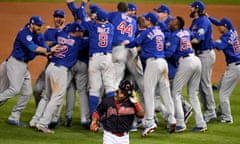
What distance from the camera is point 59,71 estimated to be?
1222 cm

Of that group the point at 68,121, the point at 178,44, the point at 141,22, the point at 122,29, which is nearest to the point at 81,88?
the point at 68,121

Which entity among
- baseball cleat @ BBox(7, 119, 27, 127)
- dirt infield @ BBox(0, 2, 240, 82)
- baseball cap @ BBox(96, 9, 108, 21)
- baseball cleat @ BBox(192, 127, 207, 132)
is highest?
dirt infield @ BBox(0, 2, 240, 82)

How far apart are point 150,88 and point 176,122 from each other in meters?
0.85

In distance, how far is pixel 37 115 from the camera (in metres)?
12.4

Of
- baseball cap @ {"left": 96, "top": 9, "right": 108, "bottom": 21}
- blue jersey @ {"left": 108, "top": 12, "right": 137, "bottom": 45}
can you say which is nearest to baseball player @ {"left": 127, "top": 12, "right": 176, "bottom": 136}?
blue jersey @ {"left": 108, "top": 12, "right": 137, "bottom": 45}

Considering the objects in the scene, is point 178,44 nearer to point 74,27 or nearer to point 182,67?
point 182,67

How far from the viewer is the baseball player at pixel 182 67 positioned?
1246 cm

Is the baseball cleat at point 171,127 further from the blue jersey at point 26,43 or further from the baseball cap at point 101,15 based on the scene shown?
the blue jersey at point 26,43

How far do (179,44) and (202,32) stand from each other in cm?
69

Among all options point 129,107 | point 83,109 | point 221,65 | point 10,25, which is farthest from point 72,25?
point 10,25

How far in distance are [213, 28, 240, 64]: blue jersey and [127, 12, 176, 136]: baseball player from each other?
139cm

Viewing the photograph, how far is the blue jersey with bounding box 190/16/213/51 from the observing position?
511 inches

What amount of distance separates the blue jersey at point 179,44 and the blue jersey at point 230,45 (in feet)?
2.73

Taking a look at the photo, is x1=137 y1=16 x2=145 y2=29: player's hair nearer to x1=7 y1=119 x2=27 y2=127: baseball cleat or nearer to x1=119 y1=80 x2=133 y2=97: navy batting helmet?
x1=7 y1=119 x2=27 y2=127: baseball cleat
